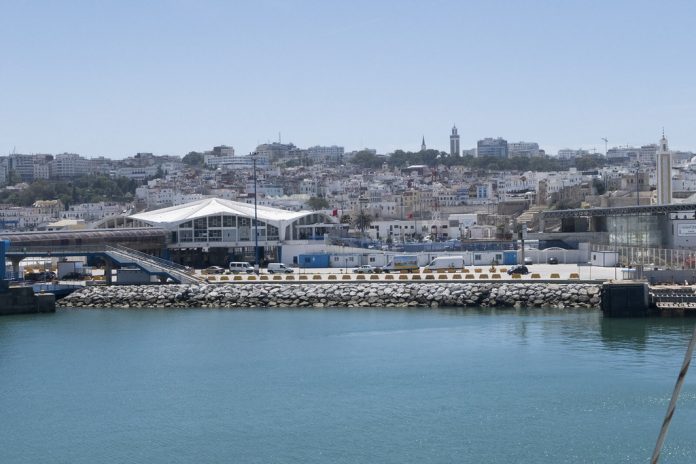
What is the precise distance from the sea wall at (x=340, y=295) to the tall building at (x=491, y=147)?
123 meters

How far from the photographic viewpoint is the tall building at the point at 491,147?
146000 millimetres

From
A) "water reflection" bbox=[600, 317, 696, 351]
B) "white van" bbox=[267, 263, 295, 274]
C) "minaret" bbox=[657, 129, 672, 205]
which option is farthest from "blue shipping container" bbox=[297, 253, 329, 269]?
"minaret" bbox=[657, 129, 672, 205]

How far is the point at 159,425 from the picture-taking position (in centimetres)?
1268

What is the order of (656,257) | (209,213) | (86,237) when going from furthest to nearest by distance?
(209,213) → (86,237) → (656,257)

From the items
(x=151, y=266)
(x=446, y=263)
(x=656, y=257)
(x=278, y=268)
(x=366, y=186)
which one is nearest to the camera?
(x=656, y=257)

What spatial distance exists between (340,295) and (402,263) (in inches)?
220

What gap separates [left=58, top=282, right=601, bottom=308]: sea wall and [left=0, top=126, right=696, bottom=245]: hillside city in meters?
7.61

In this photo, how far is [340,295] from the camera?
24.0m

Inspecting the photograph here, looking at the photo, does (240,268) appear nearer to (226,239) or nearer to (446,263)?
(226,239)

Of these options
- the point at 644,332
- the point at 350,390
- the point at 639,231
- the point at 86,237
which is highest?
the point at 86,237

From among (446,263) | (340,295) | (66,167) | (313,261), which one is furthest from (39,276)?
(66,167)

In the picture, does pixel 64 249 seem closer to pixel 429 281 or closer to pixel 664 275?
pixel 429 281

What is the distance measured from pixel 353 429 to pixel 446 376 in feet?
10.0

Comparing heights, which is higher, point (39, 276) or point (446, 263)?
point (446, 263)
